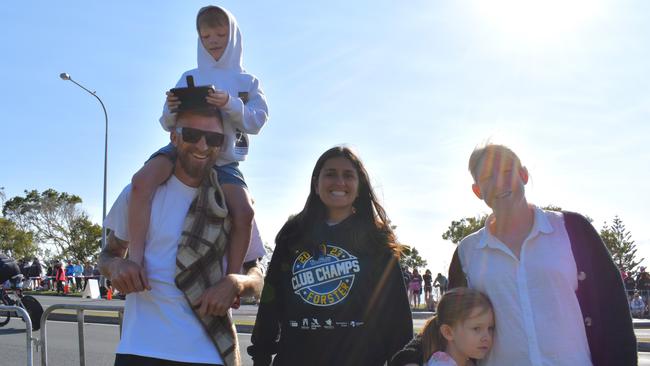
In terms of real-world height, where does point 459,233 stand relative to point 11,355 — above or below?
above

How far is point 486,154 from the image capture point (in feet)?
9.05

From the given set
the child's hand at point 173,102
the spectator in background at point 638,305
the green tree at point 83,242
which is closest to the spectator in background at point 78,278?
the green tree at point 83,242

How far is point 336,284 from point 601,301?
1215 mm

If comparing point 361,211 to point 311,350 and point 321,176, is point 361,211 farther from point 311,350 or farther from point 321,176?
point 311,350

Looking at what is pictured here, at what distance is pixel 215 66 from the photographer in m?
3.15

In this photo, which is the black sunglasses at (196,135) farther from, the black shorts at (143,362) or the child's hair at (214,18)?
the black shorts at (143,362)

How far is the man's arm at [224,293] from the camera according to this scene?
2.49 meters

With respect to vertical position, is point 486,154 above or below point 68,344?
above

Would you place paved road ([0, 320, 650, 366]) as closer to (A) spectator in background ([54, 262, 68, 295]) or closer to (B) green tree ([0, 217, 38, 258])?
(A) spectator in background ([54, 262, 68, 295])

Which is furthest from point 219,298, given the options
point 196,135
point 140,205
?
point 196,135

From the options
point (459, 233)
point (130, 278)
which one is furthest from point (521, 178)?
point (459, 233)

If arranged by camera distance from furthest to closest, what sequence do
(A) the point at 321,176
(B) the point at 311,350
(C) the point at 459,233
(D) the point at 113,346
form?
(C) the point at 459,233, (D) the point at 113,346, (A) the point at 321,176, (B) the point at 311,350

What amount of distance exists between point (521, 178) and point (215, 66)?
63.2 inches

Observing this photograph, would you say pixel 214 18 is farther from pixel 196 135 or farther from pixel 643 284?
pixel 643 284
